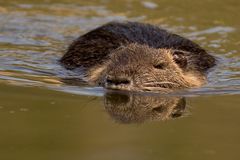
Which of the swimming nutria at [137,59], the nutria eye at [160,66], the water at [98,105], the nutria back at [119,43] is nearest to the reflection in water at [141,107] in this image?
the water at [98,105]

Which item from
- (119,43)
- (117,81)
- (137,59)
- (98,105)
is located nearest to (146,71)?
(137,59)

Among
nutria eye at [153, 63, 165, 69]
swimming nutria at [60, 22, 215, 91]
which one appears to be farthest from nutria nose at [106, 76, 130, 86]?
nutria eye at [153, 63, 165, 69]

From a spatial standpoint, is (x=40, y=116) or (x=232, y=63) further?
(x=232, y=63)

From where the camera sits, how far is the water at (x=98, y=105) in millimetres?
4746

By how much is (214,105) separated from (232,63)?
89.1 inches

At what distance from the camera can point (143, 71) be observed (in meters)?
6.53

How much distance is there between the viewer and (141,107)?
19.8ft

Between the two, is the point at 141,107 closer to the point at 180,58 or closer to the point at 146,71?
the point at 146,71

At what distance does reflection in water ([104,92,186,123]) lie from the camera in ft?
18.5

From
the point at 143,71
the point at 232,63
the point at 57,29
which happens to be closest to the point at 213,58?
the point at 232,63

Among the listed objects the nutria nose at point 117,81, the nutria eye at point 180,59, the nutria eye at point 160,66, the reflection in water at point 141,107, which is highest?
the nutria eye at point 180,59

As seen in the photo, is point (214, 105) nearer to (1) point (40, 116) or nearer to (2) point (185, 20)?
(1) point (40, 116)

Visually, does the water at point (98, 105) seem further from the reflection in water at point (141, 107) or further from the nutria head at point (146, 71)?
the nutria head at point (146, 71)

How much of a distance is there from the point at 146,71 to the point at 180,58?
62 centimetres
